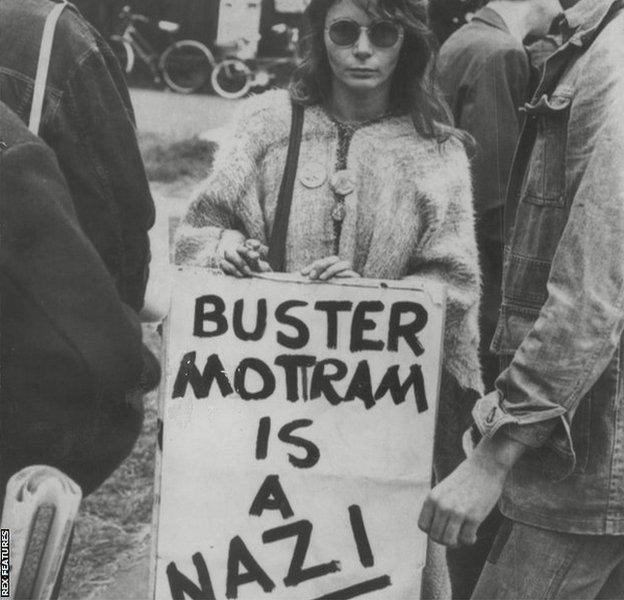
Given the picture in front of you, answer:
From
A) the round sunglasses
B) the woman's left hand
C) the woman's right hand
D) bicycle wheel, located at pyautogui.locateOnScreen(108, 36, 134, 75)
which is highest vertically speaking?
the round sunglasses

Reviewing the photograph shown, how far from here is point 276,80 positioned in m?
2.81

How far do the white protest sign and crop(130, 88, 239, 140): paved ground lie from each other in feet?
2.23

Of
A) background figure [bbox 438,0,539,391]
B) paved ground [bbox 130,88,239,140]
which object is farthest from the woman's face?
paved ground [bbox 130,88,239,140]

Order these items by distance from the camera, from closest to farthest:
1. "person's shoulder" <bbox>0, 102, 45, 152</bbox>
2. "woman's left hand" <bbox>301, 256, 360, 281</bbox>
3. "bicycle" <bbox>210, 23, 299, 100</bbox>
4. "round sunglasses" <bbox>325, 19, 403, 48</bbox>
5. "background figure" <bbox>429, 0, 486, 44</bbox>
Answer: "person's shoulder" <bbox>0, 102, 45, 152</bbox>
"woman's left hand" <bbox>301, 256, 360, 281</bbox>
"round sunglasses" <bbox>325, 19, 403, 48</bbox>
"bicycle" <bbox>210, 23, 299, 100</bbox>
"background figure" <bbox>429, 0, 486, 44</bbox>

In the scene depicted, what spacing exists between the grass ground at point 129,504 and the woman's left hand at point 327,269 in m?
0.69

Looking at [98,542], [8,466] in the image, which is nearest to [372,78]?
[8,466]

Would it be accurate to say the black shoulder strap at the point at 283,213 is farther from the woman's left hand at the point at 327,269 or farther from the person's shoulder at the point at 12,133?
the person's shoulder at the point at 12,133

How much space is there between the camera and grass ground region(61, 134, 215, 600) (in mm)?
3025

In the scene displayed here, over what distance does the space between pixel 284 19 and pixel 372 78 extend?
1.14 ft

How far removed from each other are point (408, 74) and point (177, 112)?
0.74m

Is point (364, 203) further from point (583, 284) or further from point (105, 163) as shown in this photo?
point (583, 284)

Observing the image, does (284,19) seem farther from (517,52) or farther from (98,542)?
(98,542)

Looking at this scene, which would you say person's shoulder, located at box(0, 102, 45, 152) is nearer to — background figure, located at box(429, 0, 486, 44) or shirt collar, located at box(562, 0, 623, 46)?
shirt collar, located at box(562, 0, 623, 46)

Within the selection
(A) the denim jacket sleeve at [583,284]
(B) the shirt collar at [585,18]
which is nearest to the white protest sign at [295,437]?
(A) the denim jacket sleeve at [583,284]
